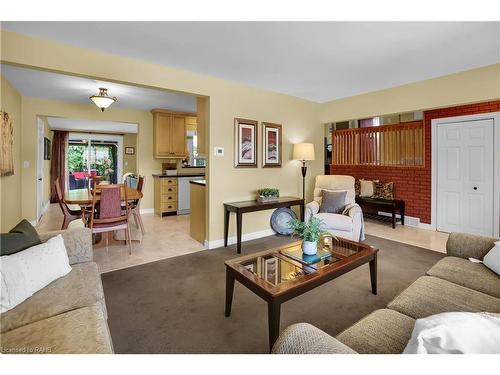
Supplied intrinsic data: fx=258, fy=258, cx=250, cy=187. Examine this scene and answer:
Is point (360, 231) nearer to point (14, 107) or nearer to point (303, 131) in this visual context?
point (303, 131)

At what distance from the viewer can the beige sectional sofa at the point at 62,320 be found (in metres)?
1.08

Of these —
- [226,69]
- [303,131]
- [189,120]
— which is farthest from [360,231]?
[189,120]

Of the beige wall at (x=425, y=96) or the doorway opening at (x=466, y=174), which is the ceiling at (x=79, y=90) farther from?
the doorway opening at (x=466, y=174)

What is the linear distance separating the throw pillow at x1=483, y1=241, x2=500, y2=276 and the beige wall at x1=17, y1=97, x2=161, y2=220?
6.03 m

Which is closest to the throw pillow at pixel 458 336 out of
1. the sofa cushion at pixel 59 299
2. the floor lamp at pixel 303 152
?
the sofa cushion at pixel 59 299

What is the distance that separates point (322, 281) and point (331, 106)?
3907mm

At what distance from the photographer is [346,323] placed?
190cm

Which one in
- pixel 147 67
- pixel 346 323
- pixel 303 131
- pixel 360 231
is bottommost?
pixel 346 323

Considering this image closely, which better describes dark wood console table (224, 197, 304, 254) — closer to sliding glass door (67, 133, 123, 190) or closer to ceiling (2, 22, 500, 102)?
ceiling (2, 22, 500, 102)

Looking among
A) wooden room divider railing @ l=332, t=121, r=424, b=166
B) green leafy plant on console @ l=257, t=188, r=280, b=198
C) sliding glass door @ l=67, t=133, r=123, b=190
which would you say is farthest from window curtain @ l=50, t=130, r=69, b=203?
wooden room divider railing @ l=332, t=121, r=424, b=166

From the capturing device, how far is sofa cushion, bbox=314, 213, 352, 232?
3.58 metres

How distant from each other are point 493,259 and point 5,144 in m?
5.20

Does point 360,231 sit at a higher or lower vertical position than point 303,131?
lower
